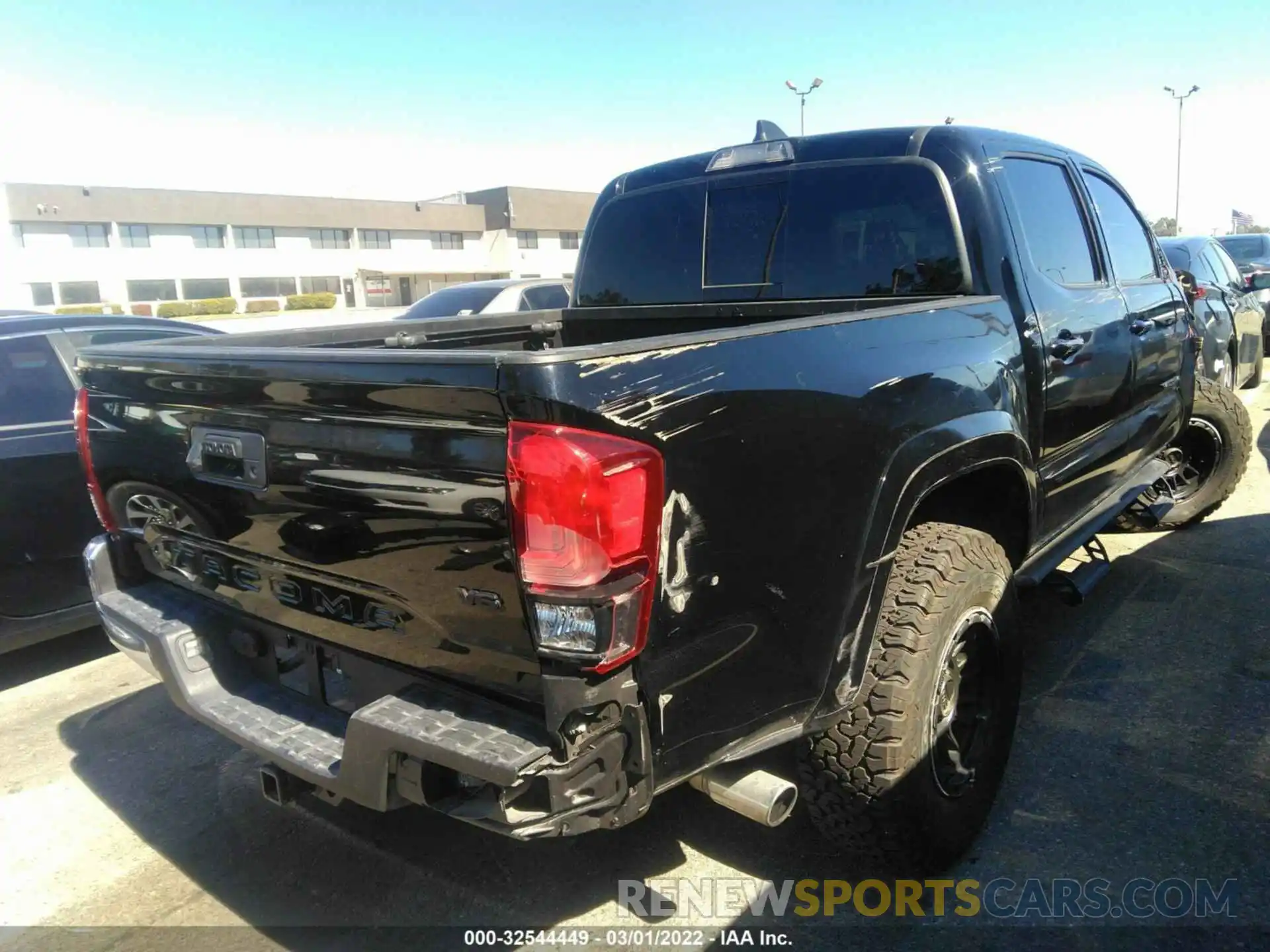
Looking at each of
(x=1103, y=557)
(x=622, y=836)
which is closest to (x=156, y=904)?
(x=622, y=836)

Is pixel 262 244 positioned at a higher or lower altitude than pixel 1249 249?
higher

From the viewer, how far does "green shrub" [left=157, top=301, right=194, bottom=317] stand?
167ft

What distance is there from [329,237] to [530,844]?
67.3 m

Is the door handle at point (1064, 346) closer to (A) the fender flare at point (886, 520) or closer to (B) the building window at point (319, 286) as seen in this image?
(A) the fender flare at point (886, 520)

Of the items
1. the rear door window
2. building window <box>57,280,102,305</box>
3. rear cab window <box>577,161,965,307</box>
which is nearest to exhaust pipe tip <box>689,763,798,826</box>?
rear cab window <box>577,161,965,307</box>

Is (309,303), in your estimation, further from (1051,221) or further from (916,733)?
(916,733)

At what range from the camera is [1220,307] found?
733cm

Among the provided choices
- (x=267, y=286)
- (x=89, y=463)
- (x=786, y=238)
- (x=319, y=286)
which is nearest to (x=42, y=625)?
(x=89, y=463)

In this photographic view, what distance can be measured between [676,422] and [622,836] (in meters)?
1.69

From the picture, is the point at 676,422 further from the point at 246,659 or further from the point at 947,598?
the point at 246,659

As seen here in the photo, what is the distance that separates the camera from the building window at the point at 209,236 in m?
59.3

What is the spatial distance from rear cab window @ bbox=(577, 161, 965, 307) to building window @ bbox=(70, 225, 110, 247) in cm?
6172

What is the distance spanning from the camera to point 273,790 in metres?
2.44

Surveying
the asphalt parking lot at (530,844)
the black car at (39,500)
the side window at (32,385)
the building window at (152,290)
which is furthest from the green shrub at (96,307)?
the asphalt parking lot at (530,844)
